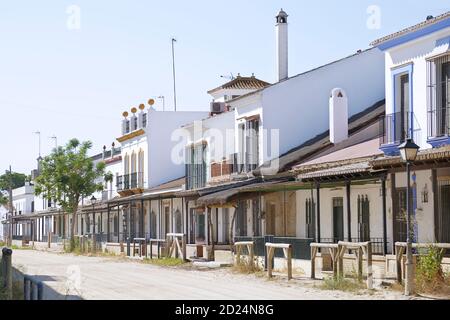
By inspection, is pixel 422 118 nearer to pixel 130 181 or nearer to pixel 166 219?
pixel 166 219

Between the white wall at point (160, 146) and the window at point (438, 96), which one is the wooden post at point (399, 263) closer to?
the window at point (438, 96)

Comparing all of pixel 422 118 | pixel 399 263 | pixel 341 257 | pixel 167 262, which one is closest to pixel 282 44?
pixel 167 262

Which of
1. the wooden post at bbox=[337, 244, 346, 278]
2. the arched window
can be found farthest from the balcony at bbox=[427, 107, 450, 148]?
the arched window

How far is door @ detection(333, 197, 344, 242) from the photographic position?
1096 inches

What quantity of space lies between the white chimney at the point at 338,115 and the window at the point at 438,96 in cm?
919

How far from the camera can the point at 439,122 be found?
20.9m

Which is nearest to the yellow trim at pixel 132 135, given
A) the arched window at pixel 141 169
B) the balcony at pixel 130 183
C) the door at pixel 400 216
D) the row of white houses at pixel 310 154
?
the row of white houses at pixel 310 154

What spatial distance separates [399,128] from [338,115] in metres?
8.25

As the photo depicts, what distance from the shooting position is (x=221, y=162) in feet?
120

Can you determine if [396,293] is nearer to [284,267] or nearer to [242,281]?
[242,281]

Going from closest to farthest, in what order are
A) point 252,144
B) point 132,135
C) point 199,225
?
point 252,144, point 199,225, point 132,135

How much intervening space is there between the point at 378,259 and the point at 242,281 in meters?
4.03
